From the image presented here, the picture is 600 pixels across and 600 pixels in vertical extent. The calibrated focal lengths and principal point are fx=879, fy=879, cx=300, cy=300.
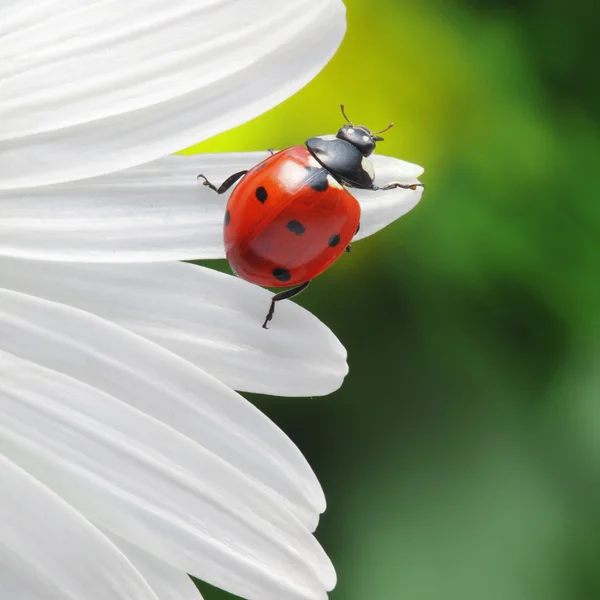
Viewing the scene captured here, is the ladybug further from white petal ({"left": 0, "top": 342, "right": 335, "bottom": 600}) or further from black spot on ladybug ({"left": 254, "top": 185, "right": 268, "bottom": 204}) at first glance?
white petal ({"left": 0, "top": 342, "right": 335, "bottom": 600})

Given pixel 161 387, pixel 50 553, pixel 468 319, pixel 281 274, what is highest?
pixel 468 319

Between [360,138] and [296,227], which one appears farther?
[360,138]

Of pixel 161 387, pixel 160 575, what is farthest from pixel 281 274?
pixel 160 575

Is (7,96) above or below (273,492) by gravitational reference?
above

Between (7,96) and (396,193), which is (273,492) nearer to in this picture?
(396,193)

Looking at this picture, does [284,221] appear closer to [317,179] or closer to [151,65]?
[317,179]

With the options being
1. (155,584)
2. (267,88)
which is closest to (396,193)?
(267,88)

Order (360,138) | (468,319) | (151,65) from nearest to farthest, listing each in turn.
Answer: (151,65), (360,138), (468,319)
